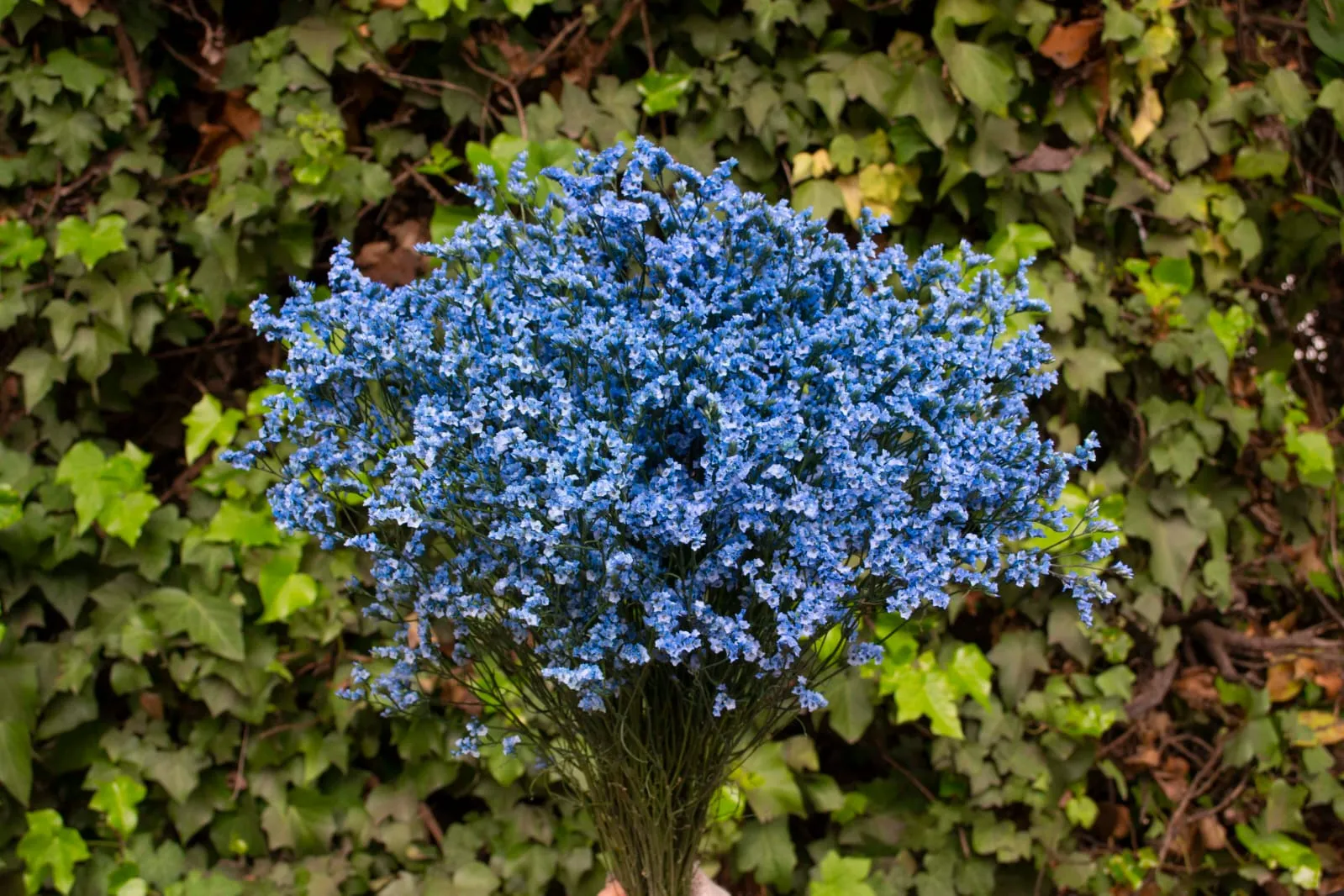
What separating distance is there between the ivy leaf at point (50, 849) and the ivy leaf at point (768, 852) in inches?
39.9

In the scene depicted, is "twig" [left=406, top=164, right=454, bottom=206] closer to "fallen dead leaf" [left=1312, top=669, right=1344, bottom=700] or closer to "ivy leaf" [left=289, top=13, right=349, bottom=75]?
"ivy leaf" [left=289, top=13, right=349, bottom=75]

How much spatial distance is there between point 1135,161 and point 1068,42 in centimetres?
23

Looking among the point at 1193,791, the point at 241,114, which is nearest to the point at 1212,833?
the point at 1193,791

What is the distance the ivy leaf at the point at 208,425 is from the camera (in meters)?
1.82

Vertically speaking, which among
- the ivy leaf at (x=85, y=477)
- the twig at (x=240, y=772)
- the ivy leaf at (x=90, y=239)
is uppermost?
the ivy leaf at (x=90, y=239)

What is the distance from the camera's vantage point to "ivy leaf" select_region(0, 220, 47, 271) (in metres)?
1.85

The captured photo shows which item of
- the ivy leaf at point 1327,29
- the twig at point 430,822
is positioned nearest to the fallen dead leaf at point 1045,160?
the ivy leaf at point 1327,29

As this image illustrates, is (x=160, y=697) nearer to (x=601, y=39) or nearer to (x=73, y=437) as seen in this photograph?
(x=73, y=437)

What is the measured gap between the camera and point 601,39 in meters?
1.89

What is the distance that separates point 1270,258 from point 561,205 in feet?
5.61

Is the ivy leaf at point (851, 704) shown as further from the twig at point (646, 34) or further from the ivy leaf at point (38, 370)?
the ivy leaf at point (38, 370)

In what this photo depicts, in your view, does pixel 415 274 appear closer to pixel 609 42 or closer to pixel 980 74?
pixel 609 42

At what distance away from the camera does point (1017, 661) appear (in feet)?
6.32

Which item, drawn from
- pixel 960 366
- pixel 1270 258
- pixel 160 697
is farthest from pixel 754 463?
pixel 1270 258
